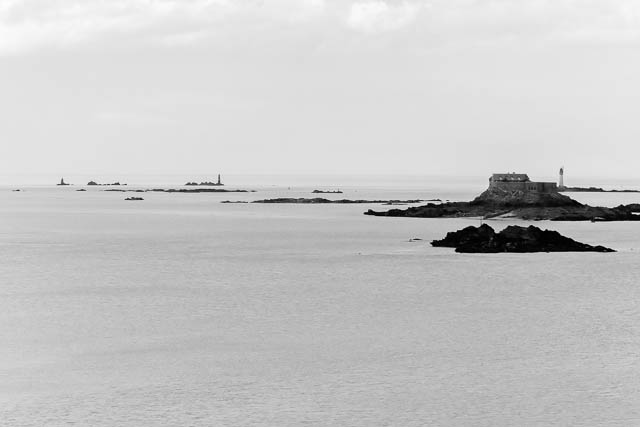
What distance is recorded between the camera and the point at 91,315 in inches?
1171

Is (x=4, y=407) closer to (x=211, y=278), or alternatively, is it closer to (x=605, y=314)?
(x=605, y=314)

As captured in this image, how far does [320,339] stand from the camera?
25.4m

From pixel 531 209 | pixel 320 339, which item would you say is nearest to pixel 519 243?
pixel 320 339

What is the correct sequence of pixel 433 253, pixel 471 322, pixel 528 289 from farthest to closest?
pixel 433 253, pixel 528 289, pixel 471 322

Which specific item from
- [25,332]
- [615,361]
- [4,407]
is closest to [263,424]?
[4,407]

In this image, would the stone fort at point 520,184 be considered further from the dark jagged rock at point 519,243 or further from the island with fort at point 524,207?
the dark jagged rock at point 519,243

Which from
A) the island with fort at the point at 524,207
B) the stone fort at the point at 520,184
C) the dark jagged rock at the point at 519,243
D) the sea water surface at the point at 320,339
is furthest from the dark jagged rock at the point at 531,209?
the sea water surface at the point at 320,339

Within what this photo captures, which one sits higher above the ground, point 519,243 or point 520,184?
point 520,184

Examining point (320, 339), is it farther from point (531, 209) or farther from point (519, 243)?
point (531, 209)

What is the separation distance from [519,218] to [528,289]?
175 feet

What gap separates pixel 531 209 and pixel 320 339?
67393mm

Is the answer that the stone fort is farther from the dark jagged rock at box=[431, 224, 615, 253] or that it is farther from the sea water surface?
the sea water surface

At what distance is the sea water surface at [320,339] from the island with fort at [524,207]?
122 ft

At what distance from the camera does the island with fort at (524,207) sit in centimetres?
8950
